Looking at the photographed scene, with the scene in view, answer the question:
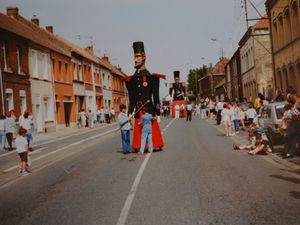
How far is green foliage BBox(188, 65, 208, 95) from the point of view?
120m

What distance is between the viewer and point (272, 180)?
366 inches

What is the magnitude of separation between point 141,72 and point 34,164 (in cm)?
463

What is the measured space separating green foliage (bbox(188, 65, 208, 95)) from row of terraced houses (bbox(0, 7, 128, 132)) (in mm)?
65240

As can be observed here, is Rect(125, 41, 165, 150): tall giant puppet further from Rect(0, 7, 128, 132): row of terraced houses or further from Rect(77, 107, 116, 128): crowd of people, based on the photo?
Rect(77, 107, 116, 128): crowd of people

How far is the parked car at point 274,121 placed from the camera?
15695 millimetres

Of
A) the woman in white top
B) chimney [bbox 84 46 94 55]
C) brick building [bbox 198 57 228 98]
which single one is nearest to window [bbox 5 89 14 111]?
the woman in white top

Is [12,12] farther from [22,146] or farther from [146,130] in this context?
[22,146]

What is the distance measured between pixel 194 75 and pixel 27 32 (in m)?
88.0

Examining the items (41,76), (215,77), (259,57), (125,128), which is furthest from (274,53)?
(215,77)

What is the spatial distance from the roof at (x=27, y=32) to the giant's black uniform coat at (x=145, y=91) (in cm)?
1693

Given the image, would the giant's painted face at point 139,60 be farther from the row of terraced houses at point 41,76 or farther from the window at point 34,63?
the window at point 34,63

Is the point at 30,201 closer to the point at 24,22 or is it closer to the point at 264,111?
the point at 264,111

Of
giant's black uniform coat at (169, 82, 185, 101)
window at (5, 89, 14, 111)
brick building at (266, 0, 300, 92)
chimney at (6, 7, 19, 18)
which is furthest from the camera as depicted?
chimney at (6, 7, 19, 18)

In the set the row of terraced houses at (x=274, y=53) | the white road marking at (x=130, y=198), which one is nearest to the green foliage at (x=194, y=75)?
the row of terraced houses at (x=274, y=53)
